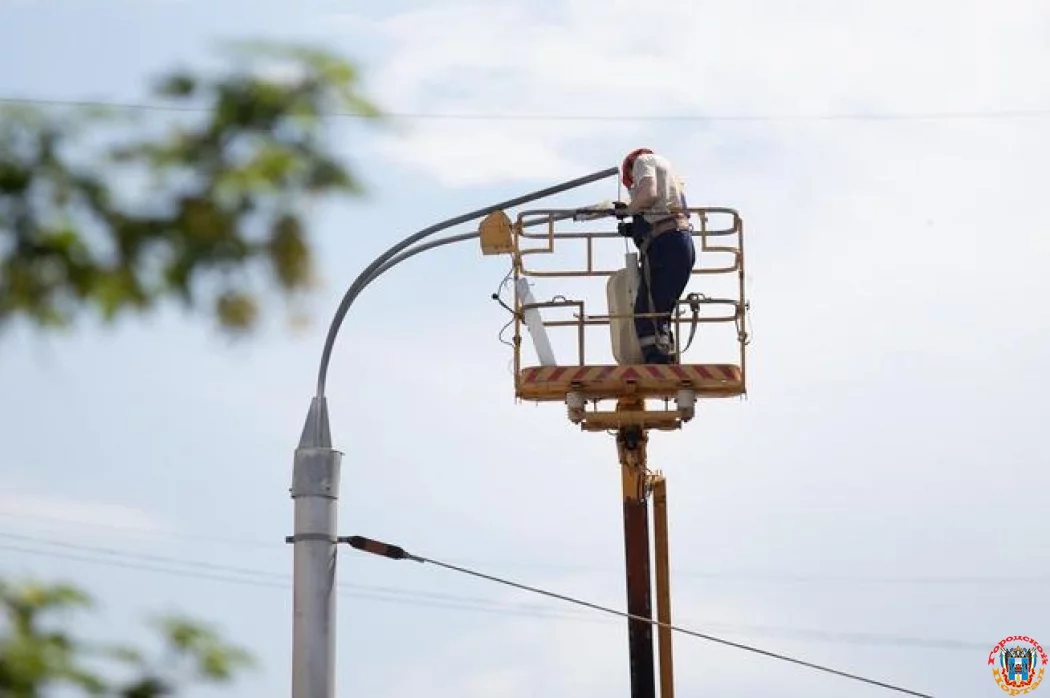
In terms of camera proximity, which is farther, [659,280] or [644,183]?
[659,280]

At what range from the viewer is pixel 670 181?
17188mm

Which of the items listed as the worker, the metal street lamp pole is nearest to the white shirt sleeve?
the worker

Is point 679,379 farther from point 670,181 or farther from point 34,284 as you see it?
point 34,284

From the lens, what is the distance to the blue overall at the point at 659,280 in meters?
17.0

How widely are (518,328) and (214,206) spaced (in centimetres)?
1246

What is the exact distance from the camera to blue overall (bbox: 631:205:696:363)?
1705 centimetres

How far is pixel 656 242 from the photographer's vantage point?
17.1 meters

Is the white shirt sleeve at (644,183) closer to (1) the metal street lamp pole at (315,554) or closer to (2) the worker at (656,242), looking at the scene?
(2) the worker at (656,242)

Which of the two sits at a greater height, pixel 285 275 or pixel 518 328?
pixel 518 328

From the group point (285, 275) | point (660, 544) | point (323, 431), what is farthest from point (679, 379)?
point (285, 275)

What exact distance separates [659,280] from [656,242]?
348 millimetres

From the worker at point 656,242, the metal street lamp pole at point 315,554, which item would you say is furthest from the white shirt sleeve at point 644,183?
the metal street lamp pole at point 315,554

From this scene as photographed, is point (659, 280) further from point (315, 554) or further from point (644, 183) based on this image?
point (315, 554)

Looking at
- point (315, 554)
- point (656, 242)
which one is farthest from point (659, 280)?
point (315, 554)
